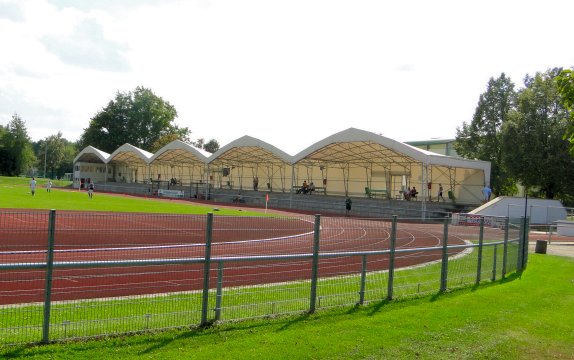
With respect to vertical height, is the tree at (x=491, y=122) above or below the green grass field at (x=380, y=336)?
above

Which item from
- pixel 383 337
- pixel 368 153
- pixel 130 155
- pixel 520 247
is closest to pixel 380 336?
pixel 383 337

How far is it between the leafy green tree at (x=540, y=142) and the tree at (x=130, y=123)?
72.1 metres

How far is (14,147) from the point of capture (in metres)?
99.0

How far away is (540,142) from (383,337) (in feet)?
140

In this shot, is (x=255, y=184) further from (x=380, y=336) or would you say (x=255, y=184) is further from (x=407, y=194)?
(x=380, y=336)

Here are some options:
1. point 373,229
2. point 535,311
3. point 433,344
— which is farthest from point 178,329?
point 535,311

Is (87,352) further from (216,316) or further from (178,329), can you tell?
(216,316)

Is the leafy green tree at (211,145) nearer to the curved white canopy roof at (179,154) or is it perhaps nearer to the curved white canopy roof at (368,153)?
the curved white canopy roof at (179,154)

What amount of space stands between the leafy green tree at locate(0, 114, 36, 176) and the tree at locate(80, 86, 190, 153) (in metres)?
11.5

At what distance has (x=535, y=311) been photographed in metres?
9.48

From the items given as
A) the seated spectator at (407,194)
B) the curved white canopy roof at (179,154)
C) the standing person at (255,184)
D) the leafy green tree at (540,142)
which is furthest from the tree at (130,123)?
the leafy green tree at (540,142)

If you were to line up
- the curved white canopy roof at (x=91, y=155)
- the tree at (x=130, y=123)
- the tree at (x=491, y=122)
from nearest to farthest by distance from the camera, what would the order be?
1. the tree at (x=491, y=122)
2. the curved white canopy roof at (x=91, y=155)
3. the tree at (x=130, y=123)

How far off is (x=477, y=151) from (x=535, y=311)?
50.8 m

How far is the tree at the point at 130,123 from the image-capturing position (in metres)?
106
